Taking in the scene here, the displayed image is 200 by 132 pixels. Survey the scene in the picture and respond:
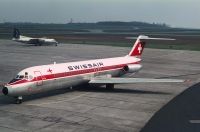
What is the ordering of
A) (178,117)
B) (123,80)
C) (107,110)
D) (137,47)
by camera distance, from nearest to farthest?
1. (178,117)
2. (107,110)
3. (123,80)
4. (137,47)

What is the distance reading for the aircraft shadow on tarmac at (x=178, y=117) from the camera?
21747 millimetres

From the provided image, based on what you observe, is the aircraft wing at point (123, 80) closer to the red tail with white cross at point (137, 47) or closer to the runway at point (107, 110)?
the runway at point (107, 110)

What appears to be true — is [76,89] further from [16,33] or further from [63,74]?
[16,33]

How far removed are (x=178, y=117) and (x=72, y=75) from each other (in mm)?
11464

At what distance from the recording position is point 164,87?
36.5m

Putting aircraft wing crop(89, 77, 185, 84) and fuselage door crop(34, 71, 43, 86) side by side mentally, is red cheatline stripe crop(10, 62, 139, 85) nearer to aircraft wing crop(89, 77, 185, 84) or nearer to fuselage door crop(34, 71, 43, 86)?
fuselage door crop(34, 71, 43, 86)

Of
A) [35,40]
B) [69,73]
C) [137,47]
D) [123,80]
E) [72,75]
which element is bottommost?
[123,80]

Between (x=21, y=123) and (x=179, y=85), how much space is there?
20048 mm

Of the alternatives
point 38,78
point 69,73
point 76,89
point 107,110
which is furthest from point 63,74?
point 107,110

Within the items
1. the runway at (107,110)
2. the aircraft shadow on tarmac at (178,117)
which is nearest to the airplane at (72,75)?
the runway at (107,110)

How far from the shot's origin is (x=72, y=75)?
106 feet

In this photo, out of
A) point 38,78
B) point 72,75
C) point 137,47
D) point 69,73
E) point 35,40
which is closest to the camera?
point 38,78

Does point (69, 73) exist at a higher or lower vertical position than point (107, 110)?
higher

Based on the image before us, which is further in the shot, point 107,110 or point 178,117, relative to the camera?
point 107,110
